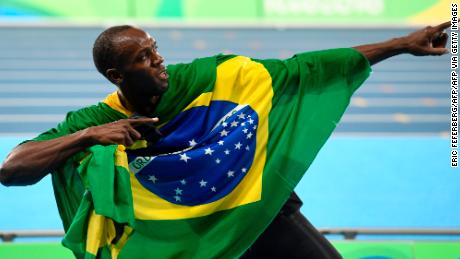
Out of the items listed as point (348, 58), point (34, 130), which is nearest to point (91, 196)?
point (348, 58)

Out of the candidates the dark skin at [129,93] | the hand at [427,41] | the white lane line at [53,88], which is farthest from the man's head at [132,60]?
the white lane line at [53,88]

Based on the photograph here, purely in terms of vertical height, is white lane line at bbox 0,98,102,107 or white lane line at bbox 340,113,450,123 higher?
white lane line at bbox 0,98,102,107

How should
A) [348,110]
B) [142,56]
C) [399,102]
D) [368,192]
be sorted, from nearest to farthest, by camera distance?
[142,56] < [368,192] < [348,110] < [399,102]

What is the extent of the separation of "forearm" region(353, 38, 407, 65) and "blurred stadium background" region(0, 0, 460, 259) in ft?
4.72

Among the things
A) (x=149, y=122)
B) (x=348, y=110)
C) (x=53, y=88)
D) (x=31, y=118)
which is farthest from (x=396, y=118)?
A: (x=149, y=122)

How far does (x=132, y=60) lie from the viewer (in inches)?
111

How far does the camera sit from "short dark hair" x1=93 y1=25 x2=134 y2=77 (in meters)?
2.80

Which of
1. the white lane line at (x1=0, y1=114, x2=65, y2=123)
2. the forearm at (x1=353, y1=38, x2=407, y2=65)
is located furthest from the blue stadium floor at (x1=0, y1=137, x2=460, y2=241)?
the forearm at (x1=353, y1=38, x2=407, y2=65)

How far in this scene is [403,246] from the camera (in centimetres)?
416

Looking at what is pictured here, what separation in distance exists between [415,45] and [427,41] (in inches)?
2.3

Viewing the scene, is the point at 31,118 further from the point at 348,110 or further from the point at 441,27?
the point at 441,27

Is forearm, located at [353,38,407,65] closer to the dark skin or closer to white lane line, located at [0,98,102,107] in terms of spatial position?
the dark skin

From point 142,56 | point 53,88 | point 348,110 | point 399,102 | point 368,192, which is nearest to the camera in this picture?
point 142,56

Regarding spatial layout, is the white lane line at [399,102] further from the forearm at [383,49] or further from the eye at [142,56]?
the eye at [142,56]
